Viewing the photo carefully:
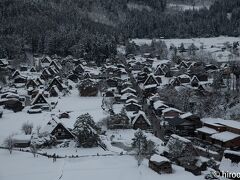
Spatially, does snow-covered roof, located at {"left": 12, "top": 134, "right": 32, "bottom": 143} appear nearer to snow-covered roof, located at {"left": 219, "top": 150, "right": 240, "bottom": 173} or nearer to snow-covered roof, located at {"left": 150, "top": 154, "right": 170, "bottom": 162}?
snow-covered roof, located at {"left": 150, "top": 154, "right": 170, "bottom": 162}

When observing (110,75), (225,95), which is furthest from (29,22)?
(225,95)

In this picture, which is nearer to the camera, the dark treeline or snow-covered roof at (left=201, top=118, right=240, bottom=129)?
snow-covered roof at (left=201, top=118, right=240, bottom=129)

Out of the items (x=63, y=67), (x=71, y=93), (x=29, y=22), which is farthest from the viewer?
(x=29, y=22)

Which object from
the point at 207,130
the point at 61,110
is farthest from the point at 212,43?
the point at 207,130

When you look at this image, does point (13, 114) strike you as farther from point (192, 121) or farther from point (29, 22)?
point (29, 22)

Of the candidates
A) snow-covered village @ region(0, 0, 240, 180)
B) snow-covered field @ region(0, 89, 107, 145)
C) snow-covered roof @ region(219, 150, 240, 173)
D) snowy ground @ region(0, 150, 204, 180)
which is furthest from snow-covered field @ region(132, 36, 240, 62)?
snowy ground @ region(0, 150, 204, 180)
